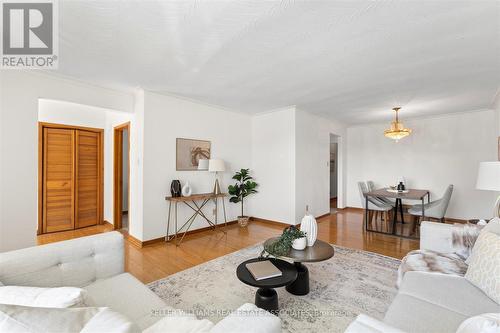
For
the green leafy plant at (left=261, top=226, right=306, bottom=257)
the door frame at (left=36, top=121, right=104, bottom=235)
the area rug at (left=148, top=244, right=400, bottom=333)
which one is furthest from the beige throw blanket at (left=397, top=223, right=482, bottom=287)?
the door frame at (left=36, top=121, right=104, bottom=235)

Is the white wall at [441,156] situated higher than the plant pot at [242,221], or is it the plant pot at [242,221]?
the white wall at [441,156]

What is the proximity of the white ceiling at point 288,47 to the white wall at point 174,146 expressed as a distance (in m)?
0.38

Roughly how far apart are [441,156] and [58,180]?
8232 millimetres

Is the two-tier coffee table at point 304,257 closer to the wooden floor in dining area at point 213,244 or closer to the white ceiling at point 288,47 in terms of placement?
the wooden floor in dining area at point 213,244

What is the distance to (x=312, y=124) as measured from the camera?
17.4ft

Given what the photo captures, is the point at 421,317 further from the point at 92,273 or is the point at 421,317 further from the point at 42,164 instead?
the point at 42,164

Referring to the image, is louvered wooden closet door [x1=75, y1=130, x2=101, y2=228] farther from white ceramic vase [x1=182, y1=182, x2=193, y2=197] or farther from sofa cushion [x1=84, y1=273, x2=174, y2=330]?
sofa cushion [x1=84, y1=273, x2=174, y2=330]

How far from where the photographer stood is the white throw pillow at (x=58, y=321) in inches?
26.3

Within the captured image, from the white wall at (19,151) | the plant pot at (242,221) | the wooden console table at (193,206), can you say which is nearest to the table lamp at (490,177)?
the wooden console table at (193,206)

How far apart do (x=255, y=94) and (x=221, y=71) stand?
3.52 feet

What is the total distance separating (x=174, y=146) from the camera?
4.01m

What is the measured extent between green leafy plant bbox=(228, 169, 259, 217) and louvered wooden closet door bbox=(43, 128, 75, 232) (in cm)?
313

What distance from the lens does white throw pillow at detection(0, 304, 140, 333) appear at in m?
0.67

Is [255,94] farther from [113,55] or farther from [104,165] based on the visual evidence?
[104,165]
